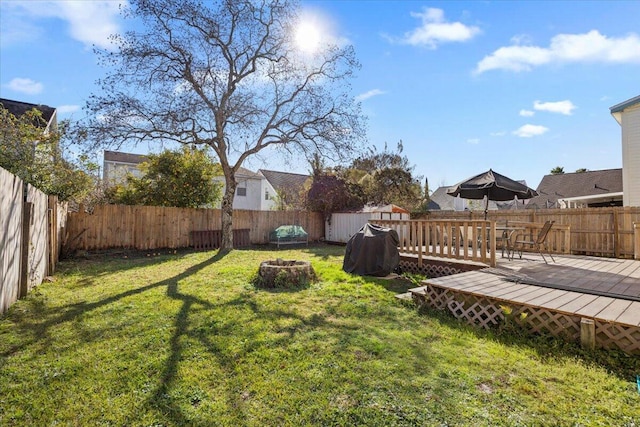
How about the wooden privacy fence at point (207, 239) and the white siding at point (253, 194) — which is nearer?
the wooden privacy fence at point (207, 239)

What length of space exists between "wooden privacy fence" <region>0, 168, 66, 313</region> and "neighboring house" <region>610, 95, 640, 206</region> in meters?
16.9

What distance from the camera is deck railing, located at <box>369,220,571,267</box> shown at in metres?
6.24

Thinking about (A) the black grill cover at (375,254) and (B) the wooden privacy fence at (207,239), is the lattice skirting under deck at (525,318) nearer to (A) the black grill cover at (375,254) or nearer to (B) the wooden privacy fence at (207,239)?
(A) the black grill cover at (375,254)

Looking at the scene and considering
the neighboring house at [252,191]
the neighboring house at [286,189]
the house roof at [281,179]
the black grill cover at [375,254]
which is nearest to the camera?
the black grill cover at [375,254]

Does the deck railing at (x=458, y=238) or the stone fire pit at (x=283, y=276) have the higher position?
the deck railing at (x=458, y=238)

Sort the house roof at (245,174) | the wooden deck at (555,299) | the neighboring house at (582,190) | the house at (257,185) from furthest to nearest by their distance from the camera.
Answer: the house roof at (245,174), the house at (257,185), the neighboring house at (582,190), the wooden deck at (555,299)

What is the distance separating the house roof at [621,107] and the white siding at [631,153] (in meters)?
0.14

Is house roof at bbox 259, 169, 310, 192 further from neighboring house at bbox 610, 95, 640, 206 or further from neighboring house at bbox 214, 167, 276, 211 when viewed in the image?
neighboring house at bbox 610, 95, 640, 206

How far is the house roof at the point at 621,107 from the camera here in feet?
35.3

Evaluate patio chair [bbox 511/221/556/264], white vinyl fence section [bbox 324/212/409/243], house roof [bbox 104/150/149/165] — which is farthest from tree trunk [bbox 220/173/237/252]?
house roof [bbox 104/150/149/165]

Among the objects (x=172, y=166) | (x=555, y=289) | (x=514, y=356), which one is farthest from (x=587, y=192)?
(x=172, y=166)

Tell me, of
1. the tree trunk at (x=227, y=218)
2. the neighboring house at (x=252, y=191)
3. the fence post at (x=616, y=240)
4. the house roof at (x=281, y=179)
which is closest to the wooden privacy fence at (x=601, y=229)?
the fence post at (x=616, y=240)

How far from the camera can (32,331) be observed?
359 cm

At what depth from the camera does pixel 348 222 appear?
15.0 metres
